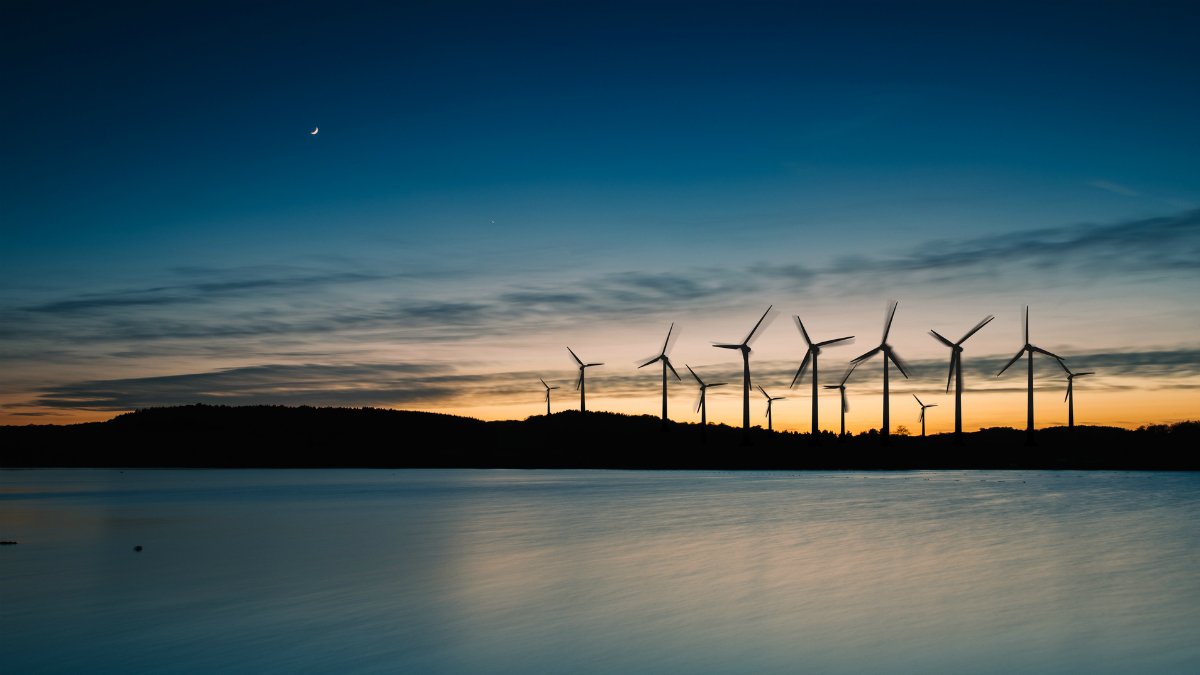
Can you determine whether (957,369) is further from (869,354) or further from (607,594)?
(607,594)

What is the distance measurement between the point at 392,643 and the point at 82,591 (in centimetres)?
1106

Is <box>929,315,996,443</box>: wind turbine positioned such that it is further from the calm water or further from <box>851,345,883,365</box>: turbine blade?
the calm water

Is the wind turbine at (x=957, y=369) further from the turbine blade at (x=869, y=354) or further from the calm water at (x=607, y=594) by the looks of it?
the calm water at (x=607, y=594)

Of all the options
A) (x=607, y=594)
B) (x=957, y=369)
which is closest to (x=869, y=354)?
(x=957, y=369)

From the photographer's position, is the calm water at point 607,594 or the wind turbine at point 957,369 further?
the wind turbine at point 957,369

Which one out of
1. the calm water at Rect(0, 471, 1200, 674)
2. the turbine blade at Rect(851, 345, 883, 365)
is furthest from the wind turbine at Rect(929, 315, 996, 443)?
the calm water at Rect(0, 471, 1200, 674)

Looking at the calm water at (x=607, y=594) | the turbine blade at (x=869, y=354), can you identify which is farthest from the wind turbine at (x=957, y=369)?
the calm water at (x=607, y=594)

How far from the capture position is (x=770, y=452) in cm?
14750

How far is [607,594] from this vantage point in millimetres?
23047

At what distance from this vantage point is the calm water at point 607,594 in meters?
16.2

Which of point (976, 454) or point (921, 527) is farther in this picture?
point (976, 454)

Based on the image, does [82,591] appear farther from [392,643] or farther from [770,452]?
[770,452]

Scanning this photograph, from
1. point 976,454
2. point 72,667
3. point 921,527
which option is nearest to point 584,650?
point 72,667

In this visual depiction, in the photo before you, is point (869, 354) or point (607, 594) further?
point (869, 354)
